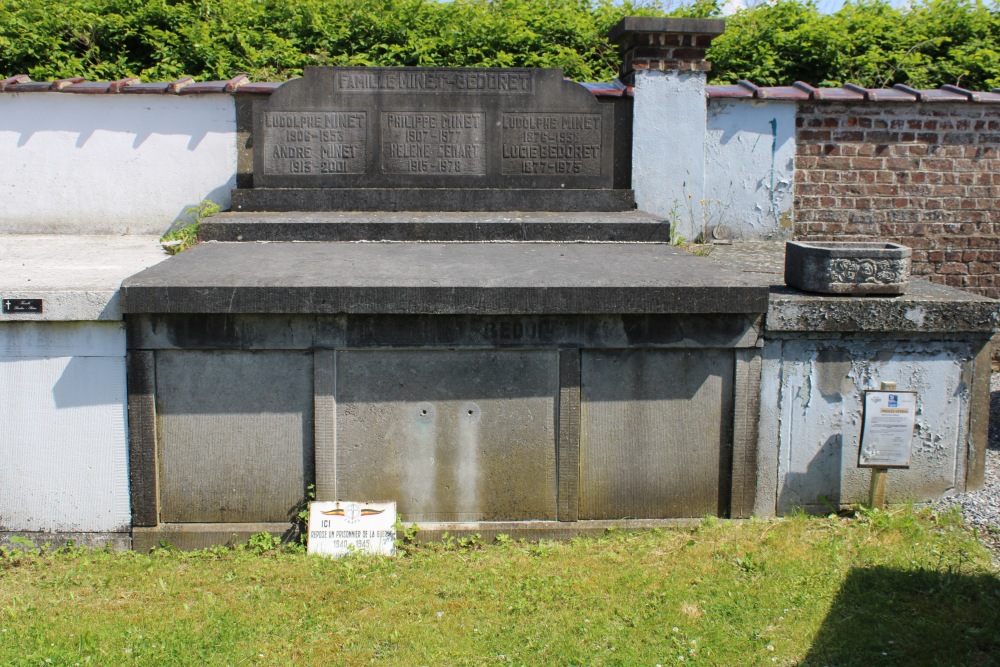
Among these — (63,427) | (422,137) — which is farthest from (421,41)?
(63,427)

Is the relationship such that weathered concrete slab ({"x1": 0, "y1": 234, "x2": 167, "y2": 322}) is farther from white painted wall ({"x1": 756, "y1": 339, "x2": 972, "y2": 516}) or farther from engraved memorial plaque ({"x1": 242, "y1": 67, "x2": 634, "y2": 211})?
white painted wall ({"x1": 756, "y1": 339, "x2": 972, "y2": 516})

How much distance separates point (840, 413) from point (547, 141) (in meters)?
3.10

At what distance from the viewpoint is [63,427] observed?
14.9ft

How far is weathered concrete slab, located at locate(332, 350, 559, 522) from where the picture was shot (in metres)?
4.60

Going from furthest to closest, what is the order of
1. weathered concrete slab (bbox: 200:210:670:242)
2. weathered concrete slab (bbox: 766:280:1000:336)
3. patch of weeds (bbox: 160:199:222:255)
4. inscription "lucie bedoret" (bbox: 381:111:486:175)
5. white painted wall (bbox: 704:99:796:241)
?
white painted wall (bbox: 704:99:796:241) < inscription "lucie bedoret" (bbox: 381:111:486:175) < patch of weeds (bbox: 160:199:222:255) < weathered concrete slab (bbox: 200:210:670:242) < weathered concrete slab (bbox: 766:280:1000:336)

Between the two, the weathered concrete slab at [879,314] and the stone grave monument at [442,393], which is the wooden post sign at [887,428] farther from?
the stone grave monument at [442,393]

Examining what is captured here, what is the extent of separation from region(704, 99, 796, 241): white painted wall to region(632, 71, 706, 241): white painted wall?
12 centimetres

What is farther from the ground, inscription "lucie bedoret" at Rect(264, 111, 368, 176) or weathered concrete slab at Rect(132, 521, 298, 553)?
inscription "lucie bedoret" at Rect(264, 111, 368, 176)

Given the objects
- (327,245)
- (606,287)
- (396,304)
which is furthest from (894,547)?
(327,245)

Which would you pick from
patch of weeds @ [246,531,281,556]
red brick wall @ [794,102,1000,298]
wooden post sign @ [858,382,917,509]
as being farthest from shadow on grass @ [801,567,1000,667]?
red brick wall @ [794,102,1000,298]

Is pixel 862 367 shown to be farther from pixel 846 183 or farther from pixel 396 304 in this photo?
pixel 846 183

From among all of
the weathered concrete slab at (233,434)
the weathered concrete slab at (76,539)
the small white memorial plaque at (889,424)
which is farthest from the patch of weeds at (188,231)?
the small white memorial plaque at (889,424)

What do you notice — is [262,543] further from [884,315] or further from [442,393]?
[884,315]

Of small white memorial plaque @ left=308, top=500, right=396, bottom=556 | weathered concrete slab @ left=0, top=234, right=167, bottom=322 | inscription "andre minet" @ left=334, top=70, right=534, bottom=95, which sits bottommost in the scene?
small white memorial plaque @ left=308, top=500, right=396, bottom=556
